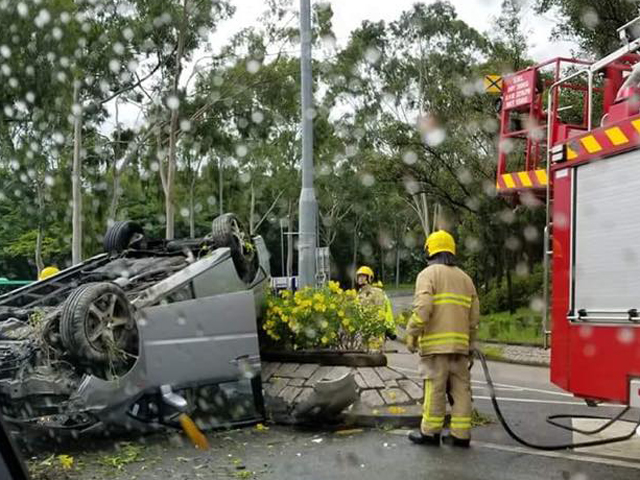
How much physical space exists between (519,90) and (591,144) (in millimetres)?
2921

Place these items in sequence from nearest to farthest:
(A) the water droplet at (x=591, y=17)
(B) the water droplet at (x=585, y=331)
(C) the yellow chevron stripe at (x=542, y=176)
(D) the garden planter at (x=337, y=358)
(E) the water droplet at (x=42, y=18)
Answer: (B) the water droplet at (x=585, y=331) < (C) the yellow chevron stripe at (x=542, y=176) < (D) the garden planter at (x=337, y=358) < (A) the water droplet at (x=591, y=17) < (E) the water droplet at (x=42, y=18)

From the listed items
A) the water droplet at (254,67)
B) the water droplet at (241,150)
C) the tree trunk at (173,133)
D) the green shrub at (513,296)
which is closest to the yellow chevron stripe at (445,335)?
the green shrub at (513,296)

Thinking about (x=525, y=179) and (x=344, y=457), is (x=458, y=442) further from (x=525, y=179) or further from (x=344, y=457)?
(x=525, y=179)

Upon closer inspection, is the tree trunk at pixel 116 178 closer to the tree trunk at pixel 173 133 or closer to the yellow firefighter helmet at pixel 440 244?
the tree trunk at pixel 173 133

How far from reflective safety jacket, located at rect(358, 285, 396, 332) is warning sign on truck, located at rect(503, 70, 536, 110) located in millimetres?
2518

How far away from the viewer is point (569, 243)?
18.2 ft

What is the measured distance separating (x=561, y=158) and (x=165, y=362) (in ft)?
11.1

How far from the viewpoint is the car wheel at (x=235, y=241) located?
762cm

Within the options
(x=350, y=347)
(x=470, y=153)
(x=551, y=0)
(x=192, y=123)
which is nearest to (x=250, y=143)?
(x=192, y=123)

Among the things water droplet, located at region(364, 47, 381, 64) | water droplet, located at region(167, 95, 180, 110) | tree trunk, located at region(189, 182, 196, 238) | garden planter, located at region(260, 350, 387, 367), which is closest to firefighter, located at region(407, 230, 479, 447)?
garden planter, located at region(260, 350, 387, 367)

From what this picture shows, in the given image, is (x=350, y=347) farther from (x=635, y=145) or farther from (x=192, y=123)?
(x=192, y=123)

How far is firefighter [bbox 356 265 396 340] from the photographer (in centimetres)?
855

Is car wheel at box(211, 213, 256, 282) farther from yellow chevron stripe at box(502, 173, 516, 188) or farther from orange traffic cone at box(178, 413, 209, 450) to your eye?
yellow chevron stripe at box(502, 173, 516, 188)

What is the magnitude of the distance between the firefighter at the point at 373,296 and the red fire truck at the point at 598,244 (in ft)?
8.83
